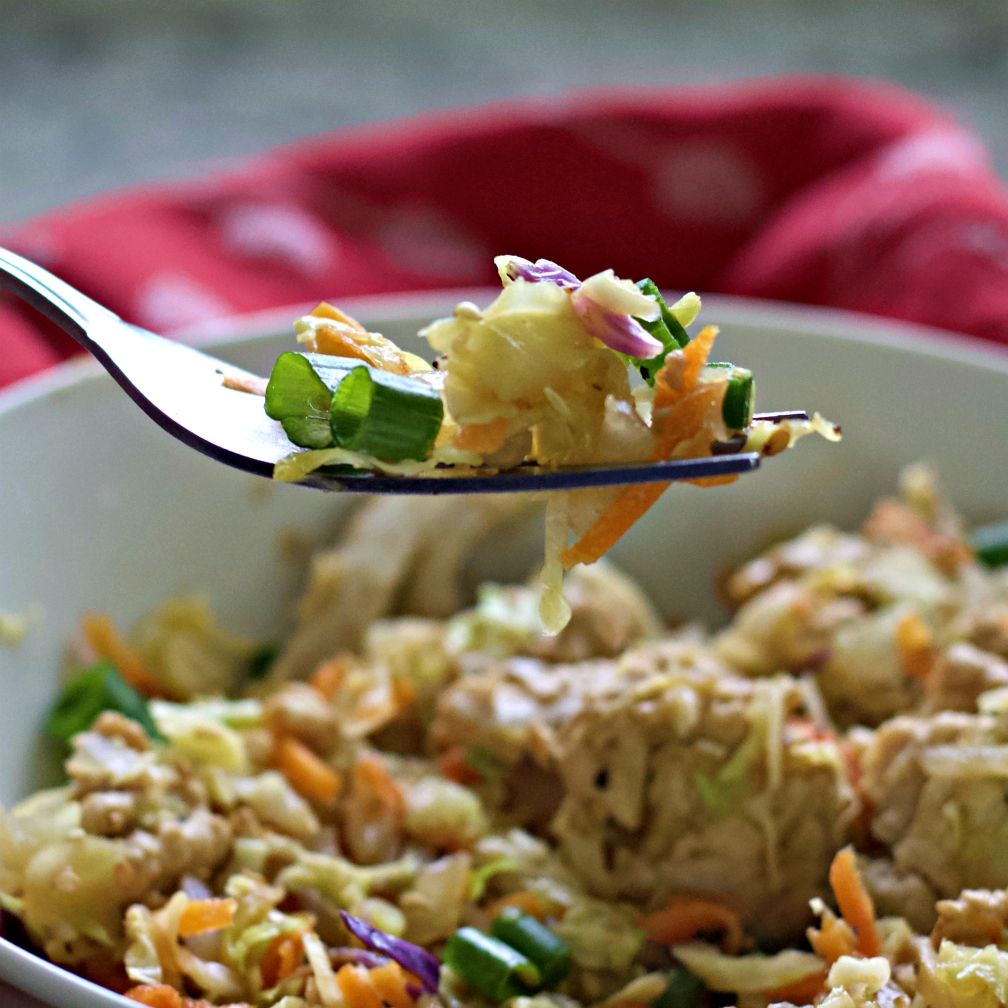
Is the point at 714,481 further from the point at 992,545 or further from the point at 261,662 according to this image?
the point at 261,662

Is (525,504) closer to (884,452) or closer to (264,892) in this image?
(884,452)

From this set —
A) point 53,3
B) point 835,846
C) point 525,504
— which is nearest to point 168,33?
point 53,3

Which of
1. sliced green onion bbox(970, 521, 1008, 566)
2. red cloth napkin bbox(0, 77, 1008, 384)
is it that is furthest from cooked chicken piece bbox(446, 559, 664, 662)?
red cloth napkin bbox(0, 77, 1008, 384)

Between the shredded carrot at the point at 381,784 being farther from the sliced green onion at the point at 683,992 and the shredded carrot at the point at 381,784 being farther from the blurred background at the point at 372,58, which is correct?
the blurred background at the point at 372,58

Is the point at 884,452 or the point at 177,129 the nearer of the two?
the point at 884,452

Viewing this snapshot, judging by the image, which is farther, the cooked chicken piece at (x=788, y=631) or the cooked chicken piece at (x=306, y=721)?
the cooked chicken piece at (x=788, y=631)

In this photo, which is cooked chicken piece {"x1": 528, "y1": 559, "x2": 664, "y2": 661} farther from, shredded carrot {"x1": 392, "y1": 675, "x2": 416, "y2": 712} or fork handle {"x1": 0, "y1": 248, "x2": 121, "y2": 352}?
fork handle {"x1": 0, "y1": 248, "x2": 121, "y2": 352}

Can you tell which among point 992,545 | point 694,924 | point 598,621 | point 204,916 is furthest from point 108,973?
point 992,545

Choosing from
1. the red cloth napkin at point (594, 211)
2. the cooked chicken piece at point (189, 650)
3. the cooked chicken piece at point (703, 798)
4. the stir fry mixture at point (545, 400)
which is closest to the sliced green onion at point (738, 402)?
the stir fry mixture at point (545, 400)
